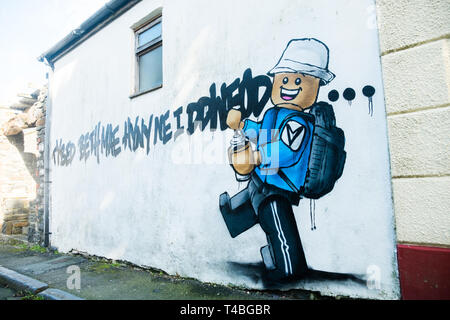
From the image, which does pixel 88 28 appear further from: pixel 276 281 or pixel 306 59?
pixel 276 281

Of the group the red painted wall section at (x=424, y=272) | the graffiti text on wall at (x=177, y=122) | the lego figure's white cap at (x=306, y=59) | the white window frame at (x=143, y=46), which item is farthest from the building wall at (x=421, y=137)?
the white window frame at (x=143, y=46)

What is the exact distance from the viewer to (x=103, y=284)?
A: 387 centimetres

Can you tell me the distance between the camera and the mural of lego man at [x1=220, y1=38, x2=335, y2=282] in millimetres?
3045

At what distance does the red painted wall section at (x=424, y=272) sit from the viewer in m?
2.20

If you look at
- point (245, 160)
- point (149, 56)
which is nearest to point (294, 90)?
point (245, 160)

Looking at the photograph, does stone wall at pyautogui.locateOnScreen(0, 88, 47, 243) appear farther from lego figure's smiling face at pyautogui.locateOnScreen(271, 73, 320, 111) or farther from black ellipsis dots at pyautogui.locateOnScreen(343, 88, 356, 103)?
black ellipsis dots at pyautogui.locateOnScreen(343, 88, 356, 103)

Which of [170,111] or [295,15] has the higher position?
[295,15]

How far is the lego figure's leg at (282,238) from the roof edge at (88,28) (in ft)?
14.5

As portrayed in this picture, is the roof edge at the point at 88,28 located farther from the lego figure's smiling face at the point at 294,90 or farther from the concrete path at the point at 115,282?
the concrete path at the point at 115,282

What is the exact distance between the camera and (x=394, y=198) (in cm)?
248

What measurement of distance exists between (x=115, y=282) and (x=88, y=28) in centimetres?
519

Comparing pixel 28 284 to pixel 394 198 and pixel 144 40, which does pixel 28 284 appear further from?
pixel 394 198
